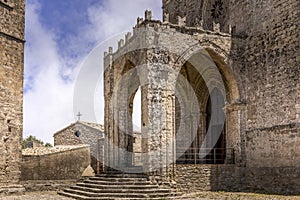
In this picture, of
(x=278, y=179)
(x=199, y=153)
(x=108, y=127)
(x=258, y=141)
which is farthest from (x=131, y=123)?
(x=278, y=179)

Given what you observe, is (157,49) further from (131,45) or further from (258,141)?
(258,141)

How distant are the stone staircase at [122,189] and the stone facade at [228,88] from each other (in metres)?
0.51

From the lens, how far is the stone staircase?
12594 millimetres

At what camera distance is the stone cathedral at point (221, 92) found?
13594mm

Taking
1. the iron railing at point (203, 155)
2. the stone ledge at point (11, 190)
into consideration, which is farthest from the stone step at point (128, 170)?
the stone ledge at point (11, 190)

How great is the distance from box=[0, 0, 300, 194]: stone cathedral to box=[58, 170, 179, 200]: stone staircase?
1.41 ft

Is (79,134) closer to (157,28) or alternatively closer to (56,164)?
(56,164)

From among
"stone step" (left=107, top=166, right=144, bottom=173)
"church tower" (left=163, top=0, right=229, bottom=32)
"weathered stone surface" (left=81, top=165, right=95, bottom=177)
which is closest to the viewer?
"stone step" (left=107, top=166, right=144, bottom=173)

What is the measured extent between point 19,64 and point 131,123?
213 inches

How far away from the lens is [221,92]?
680 inches

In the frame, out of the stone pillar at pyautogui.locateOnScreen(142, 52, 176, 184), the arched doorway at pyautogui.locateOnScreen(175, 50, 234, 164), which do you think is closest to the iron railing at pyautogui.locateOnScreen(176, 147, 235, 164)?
the arched doorway at pyautogui.locateOnScreen(175, 50, 234, 164)

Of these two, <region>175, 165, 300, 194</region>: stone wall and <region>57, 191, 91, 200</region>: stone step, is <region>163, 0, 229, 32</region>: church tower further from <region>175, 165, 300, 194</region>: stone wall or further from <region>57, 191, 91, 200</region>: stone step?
<region>57, 191, 91, 200</region>: stone step

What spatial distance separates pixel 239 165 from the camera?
14969 millimetres

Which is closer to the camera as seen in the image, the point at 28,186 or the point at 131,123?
the point at 28,186
